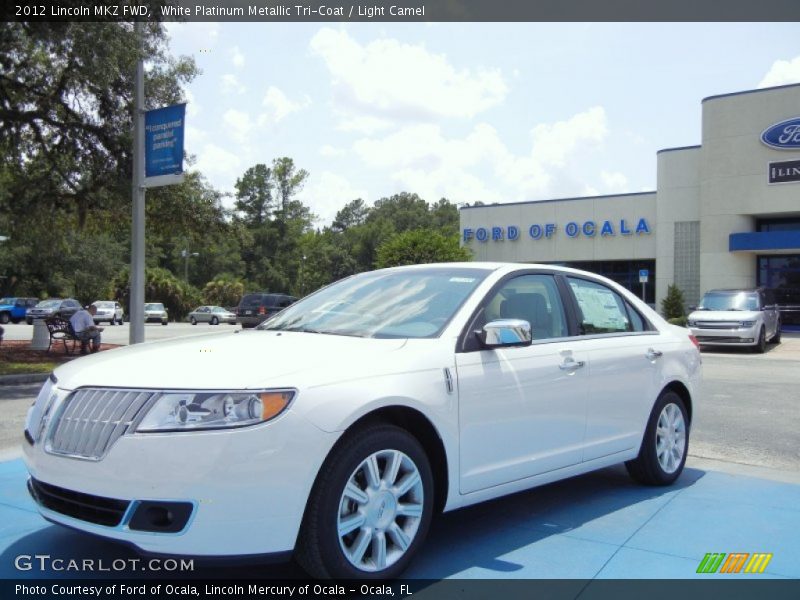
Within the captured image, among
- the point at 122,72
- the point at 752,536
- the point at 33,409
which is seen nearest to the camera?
the point at 33,409

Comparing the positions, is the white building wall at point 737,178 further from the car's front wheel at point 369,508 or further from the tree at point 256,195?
the tree at point 256,195

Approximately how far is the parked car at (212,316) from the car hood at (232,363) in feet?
157

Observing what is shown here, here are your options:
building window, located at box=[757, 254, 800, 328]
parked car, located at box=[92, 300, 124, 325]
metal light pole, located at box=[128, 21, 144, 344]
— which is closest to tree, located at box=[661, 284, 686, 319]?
building window, located at box=[757, 254, 800, 328]

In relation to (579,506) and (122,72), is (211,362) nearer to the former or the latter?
(579,506)

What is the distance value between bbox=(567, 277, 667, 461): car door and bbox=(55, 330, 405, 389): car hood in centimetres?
167

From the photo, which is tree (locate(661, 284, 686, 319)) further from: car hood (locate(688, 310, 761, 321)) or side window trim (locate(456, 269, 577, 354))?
side window trim (locate(456, 269, 577, 354))

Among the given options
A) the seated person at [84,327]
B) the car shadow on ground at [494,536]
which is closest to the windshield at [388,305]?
the car shadow on ground at [494,536]

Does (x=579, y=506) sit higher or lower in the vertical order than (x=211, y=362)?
lower

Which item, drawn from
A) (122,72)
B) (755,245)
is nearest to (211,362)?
(122,72)

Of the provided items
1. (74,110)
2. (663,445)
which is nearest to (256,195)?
(74,110)

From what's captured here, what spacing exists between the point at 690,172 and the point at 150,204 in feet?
87.9

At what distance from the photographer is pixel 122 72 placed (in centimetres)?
1534

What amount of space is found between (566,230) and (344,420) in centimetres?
3801

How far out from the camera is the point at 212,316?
51.1 meters
